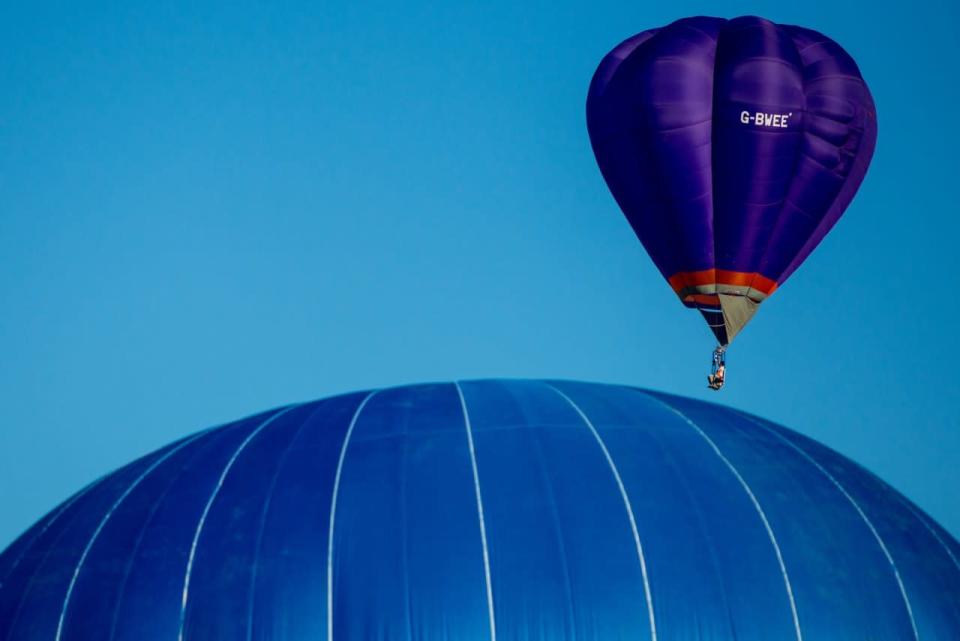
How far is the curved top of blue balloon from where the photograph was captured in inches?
760

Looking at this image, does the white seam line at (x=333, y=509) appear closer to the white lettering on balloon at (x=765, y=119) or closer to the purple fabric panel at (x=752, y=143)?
the purple fabric panel at (x=752, y=143)

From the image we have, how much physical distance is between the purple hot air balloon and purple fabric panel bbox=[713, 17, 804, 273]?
0.01m

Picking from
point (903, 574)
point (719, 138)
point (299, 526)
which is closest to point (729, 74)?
point (719, 138)

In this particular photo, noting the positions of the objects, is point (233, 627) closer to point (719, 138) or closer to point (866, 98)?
point (719, 138)

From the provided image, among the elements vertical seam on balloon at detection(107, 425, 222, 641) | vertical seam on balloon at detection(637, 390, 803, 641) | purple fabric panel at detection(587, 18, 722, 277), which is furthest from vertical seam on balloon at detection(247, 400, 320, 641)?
purple fabric panel at detection(587, 18, 722, 277)

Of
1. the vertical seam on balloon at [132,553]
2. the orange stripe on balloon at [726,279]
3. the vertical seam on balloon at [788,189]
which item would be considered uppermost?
the vertical seam on balloon at [788,189]

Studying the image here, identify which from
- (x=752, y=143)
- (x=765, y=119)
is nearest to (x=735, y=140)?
(x=752, y=143)

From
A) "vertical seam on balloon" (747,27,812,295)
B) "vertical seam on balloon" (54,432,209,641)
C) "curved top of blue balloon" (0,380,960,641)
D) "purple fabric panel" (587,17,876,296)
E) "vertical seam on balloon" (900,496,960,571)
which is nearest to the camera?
"curved top of blue balloon" (0,380,960,641)

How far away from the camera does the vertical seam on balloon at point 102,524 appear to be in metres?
20.5

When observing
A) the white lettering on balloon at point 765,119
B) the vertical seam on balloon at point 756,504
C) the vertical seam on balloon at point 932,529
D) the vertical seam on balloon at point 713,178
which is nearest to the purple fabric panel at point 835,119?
the white lettering on balloon at point 765,119

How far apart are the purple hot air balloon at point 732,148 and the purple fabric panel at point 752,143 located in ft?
0.05

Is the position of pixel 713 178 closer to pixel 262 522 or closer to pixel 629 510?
pixel 629 510

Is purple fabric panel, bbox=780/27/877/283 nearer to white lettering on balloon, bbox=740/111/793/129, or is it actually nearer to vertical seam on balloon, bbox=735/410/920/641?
white lettering on balloon, bbox=740/111/793/129

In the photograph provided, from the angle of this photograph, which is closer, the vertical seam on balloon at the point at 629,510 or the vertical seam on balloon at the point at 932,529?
the vertical seam on balloon at the point at 629,510
